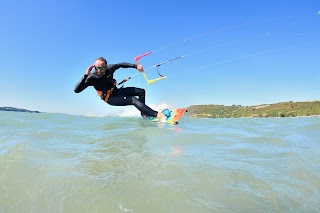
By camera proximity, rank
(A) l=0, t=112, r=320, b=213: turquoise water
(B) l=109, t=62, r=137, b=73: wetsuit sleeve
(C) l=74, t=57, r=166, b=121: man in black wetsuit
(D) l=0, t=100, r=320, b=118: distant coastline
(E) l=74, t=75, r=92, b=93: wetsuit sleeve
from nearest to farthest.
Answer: (A) l=0, t=112, r=320, b=213: turquoise water, (C) l=74, t=57, r=166, b=121: man in black wetsuit, (E) l=74, t=75, r=92, b=93: wetsuit sleeve, (B) l=109, t=62, r=137, b=73: wetsuit sleeve, (D) l=0, t=100, r=320, b=118: distant coastline

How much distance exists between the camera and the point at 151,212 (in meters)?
3.11

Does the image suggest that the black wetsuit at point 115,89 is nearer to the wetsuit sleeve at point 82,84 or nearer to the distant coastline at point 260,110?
the wetsuit sleeve at point 82,84

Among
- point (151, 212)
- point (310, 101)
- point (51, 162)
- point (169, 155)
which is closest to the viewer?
point (151, 212)

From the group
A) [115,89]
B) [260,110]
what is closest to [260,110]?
[260,110]

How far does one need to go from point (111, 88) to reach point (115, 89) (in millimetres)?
251

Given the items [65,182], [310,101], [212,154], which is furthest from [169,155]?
[310,101]

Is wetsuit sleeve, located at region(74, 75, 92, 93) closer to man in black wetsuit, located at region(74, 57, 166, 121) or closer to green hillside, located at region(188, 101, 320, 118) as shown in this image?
man in black wetsuit, located at region(74, 57, 166, 121)

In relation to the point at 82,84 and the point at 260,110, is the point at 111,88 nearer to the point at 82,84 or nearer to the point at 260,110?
the point at 82,84

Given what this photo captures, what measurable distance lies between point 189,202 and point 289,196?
4.12 ft

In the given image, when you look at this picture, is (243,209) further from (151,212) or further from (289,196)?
(151,212)

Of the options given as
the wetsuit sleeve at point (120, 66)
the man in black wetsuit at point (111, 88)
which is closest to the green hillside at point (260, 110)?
the man in black wetsuit at point (111, 88)

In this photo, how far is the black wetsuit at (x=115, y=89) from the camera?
12.2m

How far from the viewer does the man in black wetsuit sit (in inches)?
472

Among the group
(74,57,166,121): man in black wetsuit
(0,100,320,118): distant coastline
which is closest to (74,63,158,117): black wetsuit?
(74,57,166,121): man in black wetsuit
